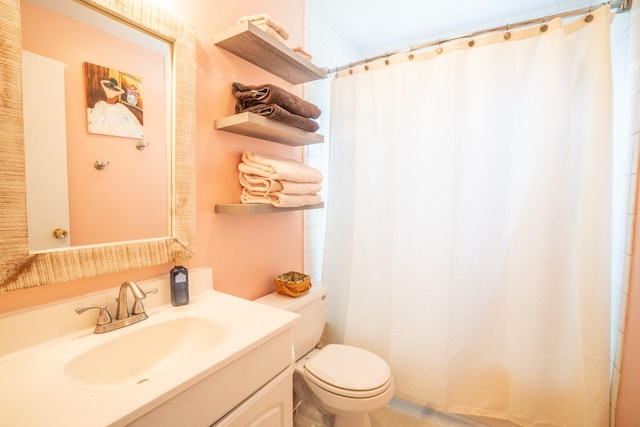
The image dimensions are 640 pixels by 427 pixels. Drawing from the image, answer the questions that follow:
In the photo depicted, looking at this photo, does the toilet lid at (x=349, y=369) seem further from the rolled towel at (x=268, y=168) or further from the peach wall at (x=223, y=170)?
the rolled towel at (x=268, y=168)

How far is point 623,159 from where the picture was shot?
121cm

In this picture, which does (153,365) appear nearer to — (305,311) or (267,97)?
(305,311)

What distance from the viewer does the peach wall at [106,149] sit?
773 mm

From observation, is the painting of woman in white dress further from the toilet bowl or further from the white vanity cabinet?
the toilet bowl

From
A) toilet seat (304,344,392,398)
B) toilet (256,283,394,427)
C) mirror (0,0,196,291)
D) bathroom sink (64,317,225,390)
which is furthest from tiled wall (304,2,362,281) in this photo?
bathroom sink (64,317,225,390)

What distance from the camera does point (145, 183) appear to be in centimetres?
95

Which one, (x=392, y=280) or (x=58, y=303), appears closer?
(x=58, y=303)

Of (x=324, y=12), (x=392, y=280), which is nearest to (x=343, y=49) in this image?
(x=324, y=12)

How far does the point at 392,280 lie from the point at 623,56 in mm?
1426

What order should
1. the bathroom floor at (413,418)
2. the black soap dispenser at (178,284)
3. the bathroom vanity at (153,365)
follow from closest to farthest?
the bathroom vanity at (153,365) < the black soap dispenser at (178,284) < the bathroom floor at (413,418)

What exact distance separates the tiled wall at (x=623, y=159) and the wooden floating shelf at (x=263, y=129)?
50.5 inches

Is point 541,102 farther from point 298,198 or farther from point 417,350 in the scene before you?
point 417,350

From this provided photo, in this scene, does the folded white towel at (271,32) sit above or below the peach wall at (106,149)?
above

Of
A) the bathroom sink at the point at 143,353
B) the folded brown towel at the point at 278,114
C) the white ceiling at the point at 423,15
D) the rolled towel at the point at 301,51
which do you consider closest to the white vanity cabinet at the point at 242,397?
the bathroom sink at the point at 143,353
